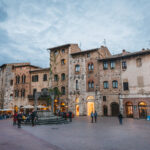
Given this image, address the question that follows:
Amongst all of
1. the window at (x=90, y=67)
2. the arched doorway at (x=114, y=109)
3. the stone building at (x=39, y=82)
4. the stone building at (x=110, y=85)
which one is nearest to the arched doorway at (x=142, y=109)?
the stone building at (x=110, y=85)

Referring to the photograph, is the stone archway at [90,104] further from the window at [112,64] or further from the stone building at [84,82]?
the window at [112,64]

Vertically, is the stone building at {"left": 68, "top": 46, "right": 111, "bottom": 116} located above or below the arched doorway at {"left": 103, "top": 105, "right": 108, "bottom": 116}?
above

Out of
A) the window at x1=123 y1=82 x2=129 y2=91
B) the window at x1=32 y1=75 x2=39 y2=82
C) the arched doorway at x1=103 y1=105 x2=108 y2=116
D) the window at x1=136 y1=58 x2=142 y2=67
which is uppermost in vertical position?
the window at x1=136 y1=58 x2=142 y2=67

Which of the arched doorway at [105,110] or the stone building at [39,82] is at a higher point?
the stone building at [39,82]

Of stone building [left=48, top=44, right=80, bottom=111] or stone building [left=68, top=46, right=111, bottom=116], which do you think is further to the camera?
stone building [left=48, top=44, right=80, bottom=111]

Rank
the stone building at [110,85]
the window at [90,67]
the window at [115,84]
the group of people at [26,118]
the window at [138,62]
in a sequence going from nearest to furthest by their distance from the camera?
the group of people at [26,118], the window at [138,62], the stone building at [110,85], the window at [115,84], the window at [90,67]

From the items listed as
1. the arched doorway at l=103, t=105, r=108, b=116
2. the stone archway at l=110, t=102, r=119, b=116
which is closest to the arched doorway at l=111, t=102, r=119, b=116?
the stone archway at l=110, t=102, r=119, b=116

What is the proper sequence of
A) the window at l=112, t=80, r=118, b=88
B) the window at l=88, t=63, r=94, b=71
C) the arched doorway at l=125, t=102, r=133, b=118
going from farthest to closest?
the window at l=88, t=63, r=94, b=71 < the window at l=112, t=80, r=118, b=88 < the arched doorway at l=125, t=102, r=133, b=118

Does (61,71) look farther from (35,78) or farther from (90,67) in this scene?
(35,78)

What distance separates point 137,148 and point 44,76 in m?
31.0

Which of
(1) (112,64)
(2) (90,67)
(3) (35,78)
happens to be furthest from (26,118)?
(3) (35,78)

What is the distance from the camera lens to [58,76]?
35.3m

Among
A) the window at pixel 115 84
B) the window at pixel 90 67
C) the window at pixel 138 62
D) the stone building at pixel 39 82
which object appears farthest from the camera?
the stone building at pixel 39 82

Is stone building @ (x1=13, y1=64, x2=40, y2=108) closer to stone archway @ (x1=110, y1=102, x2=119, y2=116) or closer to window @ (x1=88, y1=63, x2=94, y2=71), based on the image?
window @ (x1=88, y1=63, x2=94, y2=71)
